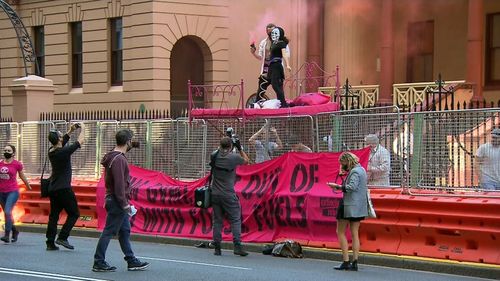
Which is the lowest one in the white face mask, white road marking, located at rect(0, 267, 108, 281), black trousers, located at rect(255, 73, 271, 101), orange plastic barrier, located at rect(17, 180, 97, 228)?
white road marking, located at rect(0, 267, 108, 281)

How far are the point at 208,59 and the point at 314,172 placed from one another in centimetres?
1678

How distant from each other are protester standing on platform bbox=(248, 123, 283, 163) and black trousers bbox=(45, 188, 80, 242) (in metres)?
3.32

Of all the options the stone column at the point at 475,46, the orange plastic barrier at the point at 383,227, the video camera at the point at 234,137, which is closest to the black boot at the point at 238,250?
the video camera at the point at 234,137

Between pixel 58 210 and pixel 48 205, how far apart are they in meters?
3.87

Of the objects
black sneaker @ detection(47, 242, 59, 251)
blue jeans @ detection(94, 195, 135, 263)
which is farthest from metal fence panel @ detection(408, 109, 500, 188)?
black sneaker @ detection(47, 242, 59, 251)

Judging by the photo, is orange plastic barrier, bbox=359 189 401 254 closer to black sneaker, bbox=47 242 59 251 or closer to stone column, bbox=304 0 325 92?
black sneaker, bbox=47 242 59 251

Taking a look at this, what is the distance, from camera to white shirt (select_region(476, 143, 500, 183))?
12141 millimetres

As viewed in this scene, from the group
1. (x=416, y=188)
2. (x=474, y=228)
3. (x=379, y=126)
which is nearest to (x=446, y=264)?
(x=474, y=228)

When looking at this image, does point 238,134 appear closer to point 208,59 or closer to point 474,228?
point 474,228

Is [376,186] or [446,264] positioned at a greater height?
Result: [376,186]

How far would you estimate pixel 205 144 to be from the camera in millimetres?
16250

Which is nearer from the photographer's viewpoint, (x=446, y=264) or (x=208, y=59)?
(x=446, y=264)

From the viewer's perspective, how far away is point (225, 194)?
45.2 ft

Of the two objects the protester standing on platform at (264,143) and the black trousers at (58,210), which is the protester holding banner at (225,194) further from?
the black trousers at (58,210)
